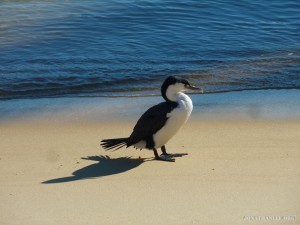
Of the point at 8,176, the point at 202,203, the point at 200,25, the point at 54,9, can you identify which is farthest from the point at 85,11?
the point at 202,203

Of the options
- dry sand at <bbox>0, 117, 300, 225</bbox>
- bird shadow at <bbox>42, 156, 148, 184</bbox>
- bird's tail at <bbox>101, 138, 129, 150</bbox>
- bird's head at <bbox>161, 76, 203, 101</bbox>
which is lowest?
bird shadow at <bbox>42, 156, 148, 184</bbox>

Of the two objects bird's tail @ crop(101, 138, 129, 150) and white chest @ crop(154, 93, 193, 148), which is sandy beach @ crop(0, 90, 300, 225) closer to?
bird's tail @ crop(101, 138, 129, 150)

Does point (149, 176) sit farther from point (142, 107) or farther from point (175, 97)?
point (142, 107)

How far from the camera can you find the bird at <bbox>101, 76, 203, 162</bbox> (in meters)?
7.77

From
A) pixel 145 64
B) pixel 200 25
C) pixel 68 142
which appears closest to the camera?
→ pixel 68 142

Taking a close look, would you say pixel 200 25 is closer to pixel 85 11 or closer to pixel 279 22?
Result: pixel 279 22

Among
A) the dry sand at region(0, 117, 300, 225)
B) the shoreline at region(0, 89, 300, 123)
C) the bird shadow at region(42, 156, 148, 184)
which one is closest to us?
the dry sand at region(0, 117, 300, 225)

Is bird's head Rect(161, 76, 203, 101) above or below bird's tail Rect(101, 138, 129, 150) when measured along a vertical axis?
above

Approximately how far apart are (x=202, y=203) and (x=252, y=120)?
278 centimetres

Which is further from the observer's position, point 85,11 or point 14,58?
point 85,11

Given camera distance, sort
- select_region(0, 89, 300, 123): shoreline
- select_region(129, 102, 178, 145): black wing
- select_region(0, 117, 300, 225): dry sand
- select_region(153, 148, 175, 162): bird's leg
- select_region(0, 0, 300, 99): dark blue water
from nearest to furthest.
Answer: select_region(0, 117, 300, 225): dry sand
select_region(153, 148, 175, 162): bird's leg
select_region(129, 102, 178, 145): black wing
select_region(0, 89, 300, 123): shoreline
select_region(0, 0, 300, 99): dark blue water

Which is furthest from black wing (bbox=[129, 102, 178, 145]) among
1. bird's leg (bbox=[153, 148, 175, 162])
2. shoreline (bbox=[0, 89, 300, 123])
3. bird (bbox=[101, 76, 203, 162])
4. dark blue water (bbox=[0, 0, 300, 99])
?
dark blue water (bbox=[0, 0, 300, 99])

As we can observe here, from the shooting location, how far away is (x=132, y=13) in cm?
1533

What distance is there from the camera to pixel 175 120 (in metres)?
7.79
